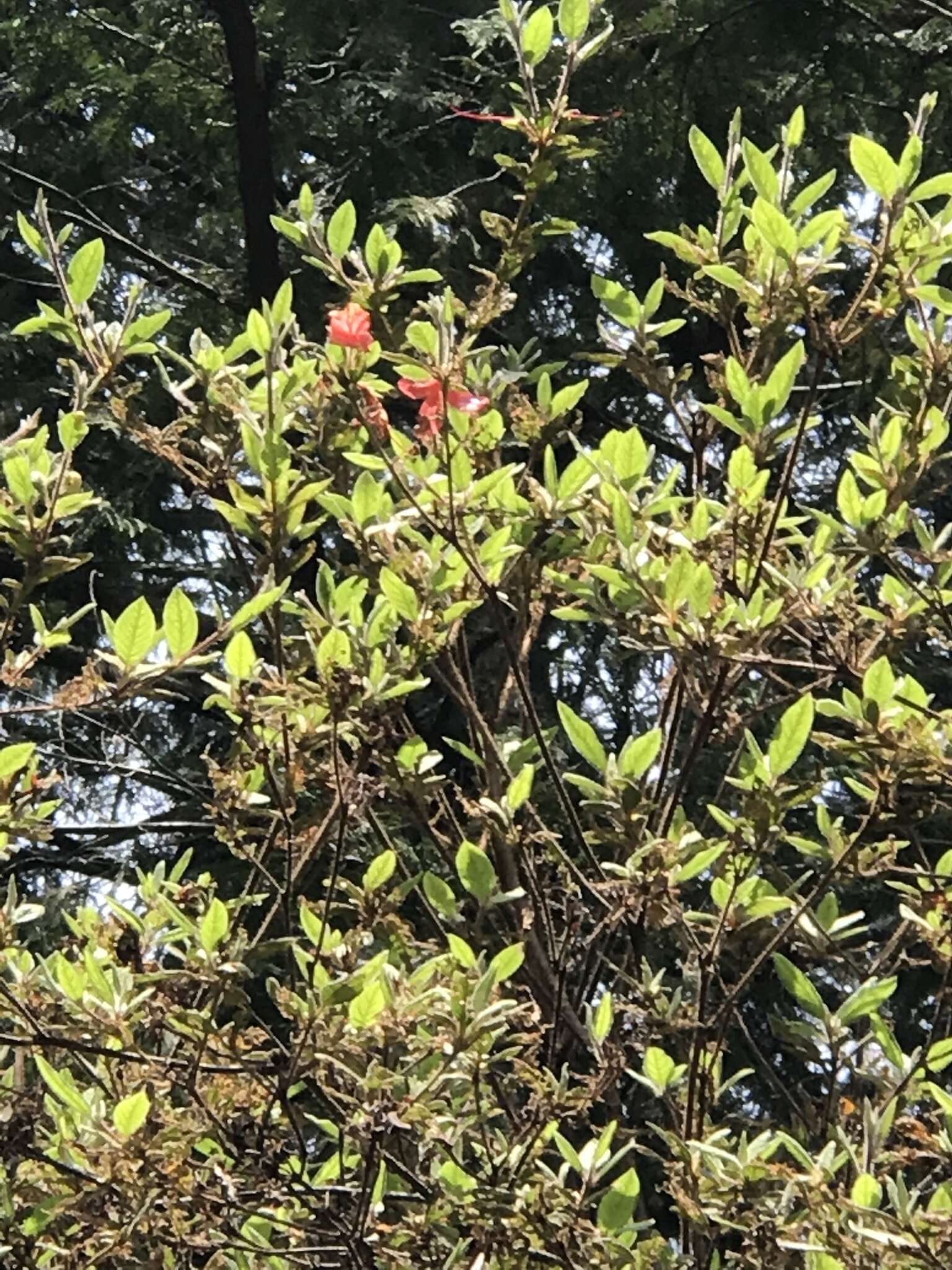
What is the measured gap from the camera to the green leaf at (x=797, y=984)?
62.3 inches

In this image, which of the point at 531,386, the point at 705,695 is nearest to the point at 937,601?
the point at 705,695

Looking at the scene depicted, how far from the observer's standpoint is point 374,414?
1980mm

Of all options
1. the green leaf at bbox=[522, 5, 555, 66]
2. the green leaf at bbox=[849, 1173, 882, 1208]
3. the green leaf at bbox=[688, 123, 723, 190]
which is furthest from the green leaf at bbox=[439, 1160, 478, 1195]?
the green leaf at bbox=[522, 5, 555, 66]

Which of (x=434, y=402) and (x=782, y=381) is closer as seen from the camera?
(x=782, y=381)

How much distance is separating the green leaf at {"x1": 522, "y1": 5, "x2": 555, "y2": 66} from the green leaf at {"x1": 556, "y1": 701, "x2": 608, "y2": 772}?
0.85 m

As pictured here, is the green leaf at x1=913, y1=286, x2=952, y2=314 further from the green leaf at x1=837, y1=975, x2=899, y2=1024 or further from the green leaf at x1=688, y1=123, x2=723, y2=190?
the green leaf at x1=837, y1=975, x2=899, y2=1024

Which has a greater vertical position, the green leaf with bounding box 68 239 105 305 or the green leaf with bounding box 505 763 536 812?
the green leaf with bounding box 68 239 105 305

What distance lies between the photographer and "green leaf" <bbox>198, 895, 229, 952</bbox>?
1474 millimetres

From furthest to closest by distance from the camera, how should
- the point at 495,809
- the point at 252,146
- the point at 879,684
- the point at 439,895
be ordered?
the point at 252,146
the point at 439,895
the point at 495,809
the point at 879,684

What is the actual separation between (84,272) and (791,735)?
97 cm

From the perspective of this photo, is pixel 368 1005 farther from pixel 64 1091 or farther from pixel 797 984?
pixel 797 984

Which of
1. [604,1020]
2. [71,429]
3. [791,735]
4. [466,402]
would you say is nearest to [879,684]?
[791,735]

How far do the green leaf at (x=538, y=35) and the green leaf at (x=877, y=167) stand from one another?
1.53 ft

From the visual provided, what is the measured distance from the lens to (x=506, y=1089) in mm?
1837
